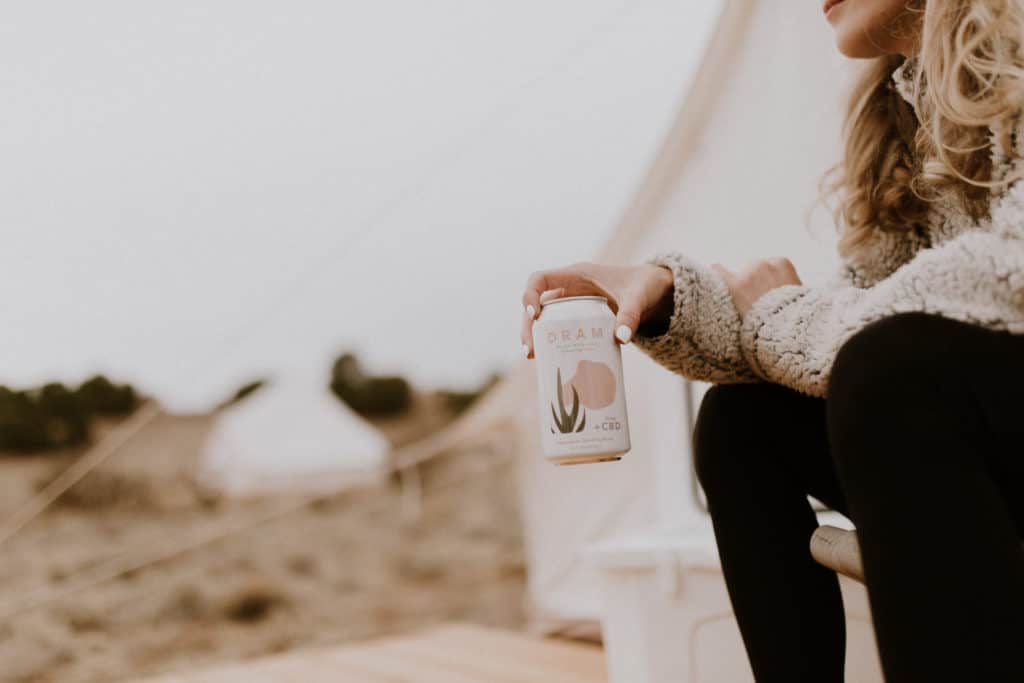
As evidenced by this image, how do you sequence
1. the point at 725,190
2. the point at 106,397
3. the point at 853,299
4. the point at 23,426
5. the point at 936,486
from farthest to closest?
1. the point at 106,397
2. the point at 23,426
3. the point at 725,190
4. the point at 853,299
5. the point at 936,486

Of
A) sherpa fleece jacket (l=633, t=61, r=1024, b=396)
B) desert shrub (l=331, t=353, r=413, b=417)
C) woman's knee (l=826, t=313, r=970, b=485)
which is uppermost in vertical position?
desert shrub (l=331, t=353, r=413, b=417)

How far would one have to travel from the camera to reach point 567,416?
1.93 feet

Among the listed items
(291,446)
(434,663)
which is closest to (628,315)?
(434,663)

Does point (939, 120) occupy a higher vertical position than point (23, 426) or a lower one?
lower

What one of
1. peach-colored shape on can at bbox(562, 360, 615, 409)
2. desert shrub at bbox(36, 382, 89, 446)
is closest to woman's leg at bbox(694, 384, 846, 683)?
peach-colored shape on can at bbox(562, 360, 615, 409)

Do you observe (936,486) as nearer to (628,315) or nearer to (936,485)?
(936,485)

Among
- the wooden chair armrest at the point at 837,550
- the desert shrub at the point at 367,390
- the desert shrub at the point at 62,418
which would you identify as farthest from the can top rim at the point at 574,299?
the desert shrub at the point at 367,390

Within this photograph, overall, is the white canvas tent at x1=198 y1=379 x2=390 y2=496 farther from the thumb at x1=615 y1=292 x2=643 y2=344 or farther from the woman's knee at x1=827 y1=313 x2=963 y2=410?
the woman's knee at x1=827 y1=313 x2=963 y2=410

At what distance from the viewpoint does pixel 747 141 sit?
4.96 ft

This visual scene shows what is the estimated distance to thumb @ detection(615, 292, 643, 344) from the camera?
0.58 metres

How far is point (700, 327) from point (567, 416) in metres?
0.13

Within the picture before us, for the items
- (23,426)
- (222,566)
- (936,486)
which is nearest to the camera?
(936,486)

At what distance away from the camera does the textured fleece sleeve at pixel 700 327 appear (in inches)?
25.0

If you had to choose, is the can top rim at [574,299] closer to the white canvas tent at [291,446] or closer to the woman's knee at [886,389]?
the woman's knee at [886,389]
